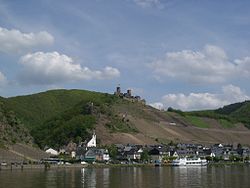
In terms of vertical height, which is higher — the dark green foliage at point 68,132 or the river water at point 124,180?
the dark green foliage at point 68,132

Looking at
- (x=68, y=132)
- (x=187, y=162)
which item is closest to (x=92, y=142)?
(x=68, y=132)

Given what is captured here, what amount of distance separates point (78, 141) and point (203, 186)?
4813 inches

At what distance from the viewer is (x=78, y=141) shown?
17650 centimetres

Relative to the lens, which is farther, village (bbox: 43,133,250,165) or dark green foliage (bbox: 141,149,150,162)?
dark green foliage (bbox: 141,149,150,162)

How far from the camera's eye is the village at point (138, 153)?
481 feet

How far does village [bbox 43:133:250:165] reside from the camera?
5773 inches

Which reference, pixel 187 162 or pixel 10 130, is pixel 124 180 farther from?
pixel 10 130

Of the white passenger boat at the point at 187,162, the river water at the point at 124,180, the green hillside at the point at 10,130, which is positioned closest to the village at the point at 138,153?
the white passenger boat at the point at 187,162

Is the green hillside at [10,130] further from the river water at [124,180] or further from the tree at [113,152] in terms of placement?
the river water at [124,180]

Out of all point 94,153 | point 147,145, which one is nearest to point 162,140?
point 147,145

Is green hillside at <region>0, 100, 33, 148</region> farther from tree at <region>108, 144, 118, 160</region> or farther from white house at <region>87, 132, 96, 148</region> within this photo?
white house at <region>87, 132, 96, 148</region>

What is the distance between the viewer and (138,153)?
158 metres

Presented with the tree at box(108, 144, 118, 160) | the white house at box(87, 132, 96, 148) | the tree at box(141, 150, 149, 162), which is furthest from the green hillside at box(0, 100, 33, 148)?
the tree at box(141, 150, 149, 162)

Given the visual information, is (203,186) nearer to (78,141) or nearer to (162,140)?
(78,141)
